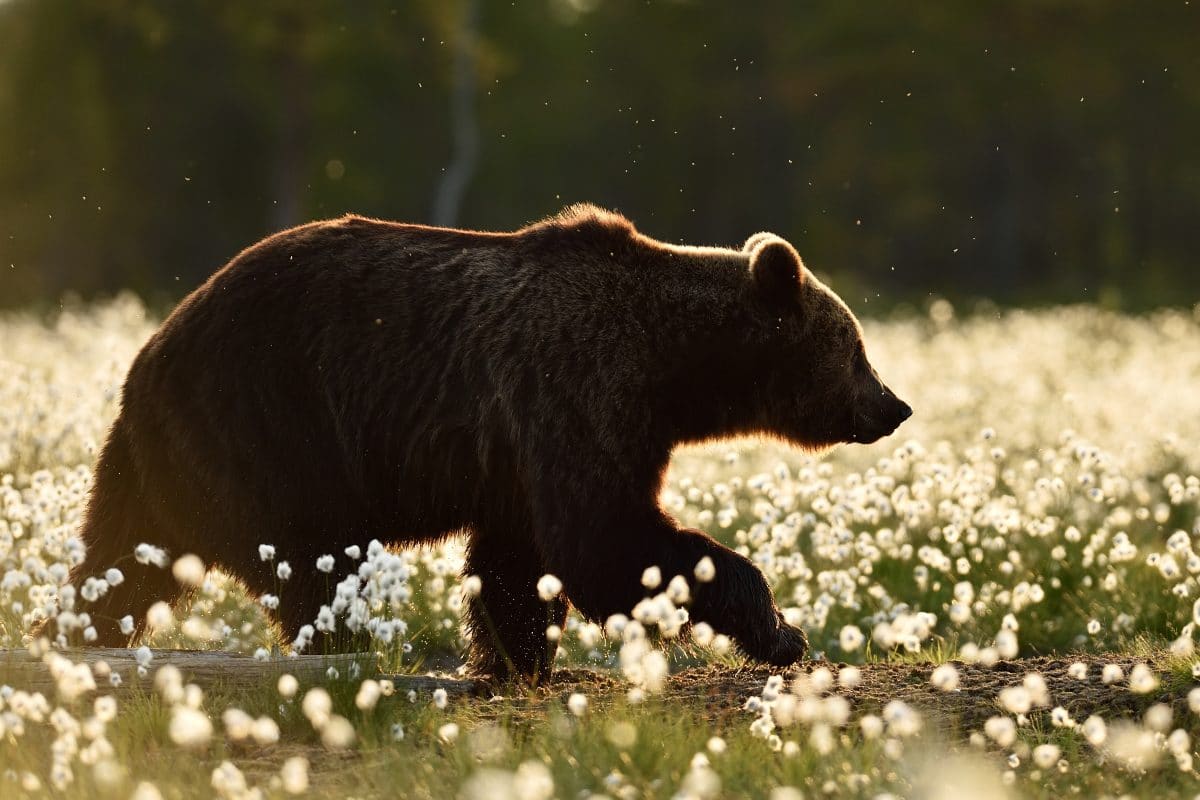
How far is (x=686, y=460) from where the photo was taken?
40.8 feet

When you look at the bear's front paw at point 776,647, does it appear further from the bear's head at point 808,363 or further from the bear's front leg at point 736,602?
the bear's head at point 808,363

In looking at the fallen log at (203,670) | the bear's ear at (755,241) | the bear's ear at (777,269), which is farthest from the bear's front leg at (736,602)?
the bear's ear at (755,241)

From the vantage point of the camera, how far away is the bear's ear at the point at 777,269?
21.1ft

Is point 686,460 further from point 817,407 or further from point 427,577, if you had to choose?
point 817,407

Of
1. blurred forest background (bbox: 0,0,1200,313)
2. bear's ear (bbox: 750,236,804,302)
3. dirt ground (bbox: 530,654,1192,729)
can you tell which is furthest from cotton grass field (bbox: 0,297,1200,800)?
blurred forest background (bbox: 0,0,1200,313)

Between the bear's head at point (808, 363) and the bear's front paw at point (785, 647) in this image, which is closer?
the bear's front paw at point (785, 647)

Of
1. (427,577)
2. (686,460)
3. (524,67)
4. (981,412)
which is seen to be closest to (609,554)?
(427,577)

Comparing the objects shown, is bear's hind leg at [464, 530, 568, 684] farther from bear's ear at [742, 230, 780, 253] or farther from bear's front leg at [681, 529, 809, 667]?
bear's ear at [742, 230, 780, 253]

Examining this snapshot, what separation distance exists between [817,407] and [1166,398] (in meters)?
8.75

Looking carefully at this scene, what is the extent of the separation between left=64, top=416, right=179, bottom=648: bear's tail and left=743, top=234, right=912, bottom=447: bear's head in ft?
8.87

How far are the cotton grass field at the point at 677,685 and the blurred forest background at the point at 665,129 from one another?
82.6 ft

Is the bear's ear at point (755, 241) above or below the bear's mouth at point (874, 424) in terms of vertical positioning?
above

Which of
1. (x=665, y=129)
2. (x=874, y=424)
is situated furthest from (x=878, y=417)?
(x=665, y=129)

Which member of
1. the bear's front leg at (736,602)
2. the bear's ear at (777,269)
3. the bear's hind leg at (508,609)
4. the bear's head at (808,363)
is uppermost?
the bear's ear at (777,269)
